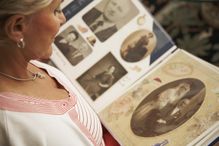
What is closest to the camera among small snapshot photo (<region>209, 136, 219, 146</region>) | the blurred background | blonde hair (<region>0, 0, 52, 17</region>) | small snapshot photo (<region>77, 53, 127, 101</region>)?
blonde hair (<region>0, 0, 52, 17</region>)

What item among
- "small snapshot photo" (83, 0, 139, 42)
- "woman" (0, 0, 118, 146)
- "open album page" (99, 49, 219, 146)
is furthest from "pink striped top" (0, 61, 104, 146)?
"small snapshot photo" (83, 0, 139, 42)

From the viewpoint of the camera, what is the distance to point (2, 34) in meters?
0.58

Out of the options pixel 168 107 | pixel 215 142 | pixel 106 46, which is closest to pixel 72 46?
pixel 106 46

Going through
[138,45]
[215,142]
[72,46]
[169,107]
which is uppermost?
[72,46]

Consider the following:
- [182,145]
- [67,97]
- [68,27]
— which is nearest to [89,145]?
[67,97]

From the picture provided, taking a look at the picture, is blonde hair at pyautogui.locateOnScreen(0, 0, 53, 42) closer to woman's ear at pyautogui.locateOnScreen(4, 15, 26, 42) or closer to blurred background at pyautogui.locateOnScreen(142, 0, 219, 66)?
woman's ear at pyautogui.locateOnScreen(4, 15, 26, 42)

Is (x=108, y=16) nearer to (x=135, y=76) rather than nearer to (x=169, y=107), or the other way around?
(x=135, y=76)

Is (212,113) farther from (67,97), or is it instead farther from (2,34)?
(2,34)

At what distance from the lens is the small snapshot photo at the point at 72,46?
964 millimetres

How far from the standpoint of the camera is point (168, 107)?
852mm

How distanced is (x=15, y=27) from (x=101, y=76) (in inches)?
15.7

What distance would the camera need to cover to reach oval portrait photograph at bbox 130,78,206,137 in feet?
2.71

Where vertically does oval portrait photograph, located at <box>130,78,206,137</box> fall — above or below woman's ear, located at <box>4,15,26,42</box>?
below

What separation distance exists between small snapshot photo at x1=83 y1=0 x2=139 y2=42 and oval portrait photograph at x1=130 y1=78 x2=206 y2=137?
21cm
